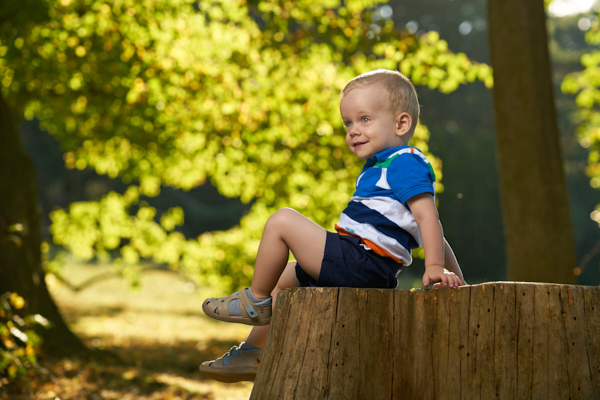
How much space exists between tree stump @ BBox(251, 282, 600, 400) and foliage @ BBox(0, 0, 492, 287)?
4865 mm

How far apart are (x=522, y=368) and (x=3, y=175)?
5802 mm

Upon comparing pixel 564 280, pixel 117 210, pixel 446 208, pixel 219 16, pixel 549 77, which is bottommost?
pixel 446 208

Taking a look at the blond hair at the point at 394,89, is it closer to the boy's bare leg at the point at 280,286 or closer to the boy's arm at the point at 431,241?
the boy's arm at the point at 431,241

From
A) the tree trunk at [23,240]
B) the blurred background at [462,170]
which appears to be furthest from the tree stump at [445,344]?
the blurred background at [462,170]

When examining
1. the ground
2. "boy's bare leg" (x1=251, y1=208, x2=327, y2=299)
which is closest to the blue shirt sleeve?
"boy's bare leg" (x1=251, y1=208, x2=327, y2=299)

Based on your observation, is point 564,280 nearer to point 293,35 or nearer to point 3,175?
point 293,35

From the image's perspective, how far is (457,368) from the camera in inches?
79.4

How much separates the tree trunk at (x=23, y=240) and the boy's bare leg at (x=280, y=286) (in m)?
3.94

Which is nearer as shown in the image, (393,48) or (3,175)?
(3,175)

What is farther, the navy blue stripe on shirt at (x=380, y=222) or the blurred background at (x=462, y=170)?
the blurred background at (x=462, y=170)

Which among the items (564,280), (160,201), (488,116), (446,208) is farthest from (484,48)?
(564,280)

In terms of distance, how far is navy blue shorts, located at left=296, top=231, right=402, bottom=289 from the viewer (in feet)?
7.39

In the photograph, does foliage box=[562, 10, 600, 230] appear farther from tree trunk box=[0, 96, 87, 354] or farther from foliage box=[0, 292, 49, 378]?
foliage box=[0, 292, 49, 378]

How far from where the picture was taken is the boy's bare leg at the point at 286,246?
2256mm
